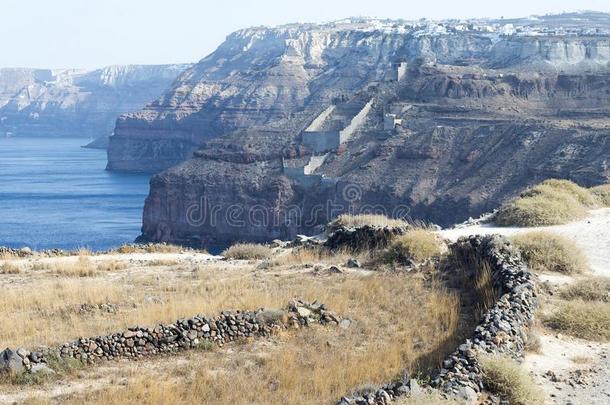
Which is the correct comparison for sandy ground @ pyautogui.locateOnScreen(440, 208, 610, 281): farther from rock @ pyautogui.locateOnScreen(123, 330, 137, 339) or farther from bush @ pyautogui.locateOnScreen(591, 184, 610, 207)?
rock @ pyautogui.locateOnScreen(123, 330, 137, 339)

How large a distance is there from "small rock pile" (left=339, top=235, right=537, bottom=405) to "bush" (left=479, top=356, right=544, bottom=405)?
0.12m

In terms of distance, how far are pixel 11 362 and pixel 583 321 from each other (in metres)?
7.95

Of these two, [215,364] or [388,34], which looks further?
[388,34]

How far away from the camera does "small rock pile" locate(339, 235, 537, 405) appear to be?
9.12 m

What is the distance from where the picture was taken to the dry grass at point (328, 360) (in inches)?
412

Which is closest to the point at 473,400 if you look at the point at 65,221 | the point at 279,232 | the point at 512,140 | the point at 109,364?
the point at 109,364

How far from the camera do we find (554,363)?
429 inches

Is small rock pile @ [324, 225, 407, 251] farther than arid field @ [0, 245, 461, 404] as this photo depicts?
Yes

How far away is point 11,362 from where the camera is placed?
11.0m

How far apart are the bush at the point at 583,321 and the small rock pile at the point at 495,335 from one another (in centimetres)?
41

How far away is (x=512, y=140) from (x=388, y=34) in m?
78.7

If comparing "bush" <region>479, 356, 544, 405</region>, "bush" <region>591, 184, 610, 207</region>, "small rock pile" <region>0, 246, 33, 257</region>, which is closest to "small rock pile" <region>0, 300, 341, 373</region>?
"bush" <region>479, 356, 544, 405</region>

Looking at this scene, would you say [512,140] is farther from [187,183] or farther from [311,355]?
[311,355]

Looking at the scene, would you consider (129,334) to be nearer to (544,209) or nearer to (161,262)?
(161,262)
